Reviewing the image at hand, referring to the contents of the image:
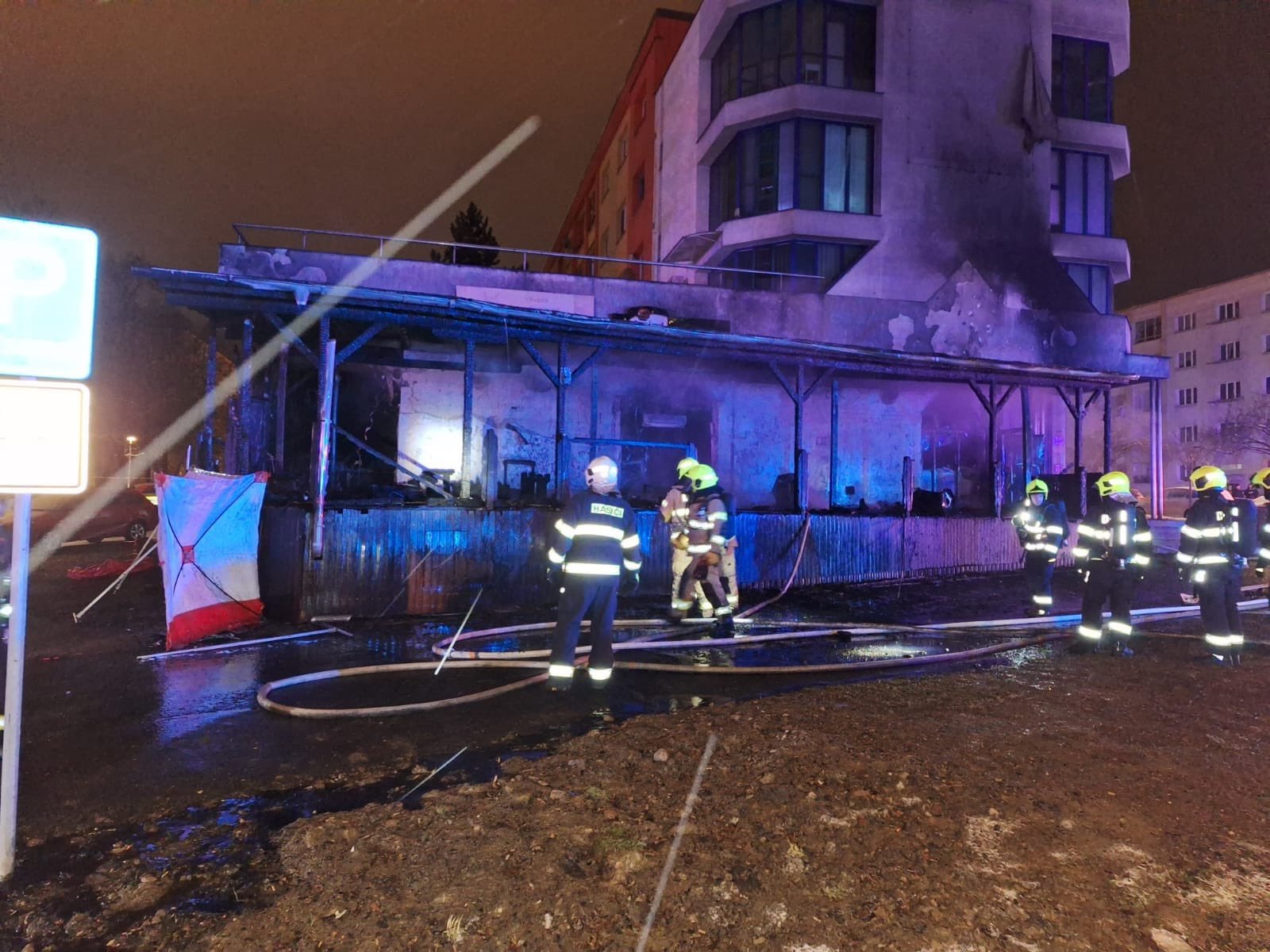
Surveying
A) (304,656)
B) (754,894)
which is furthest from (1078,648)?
(304,656)

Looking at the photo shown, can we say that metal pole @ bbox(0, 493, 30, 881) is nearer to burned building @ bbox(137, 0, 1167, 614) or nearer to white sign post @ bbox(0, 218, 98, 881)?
white sign post @ bbox(0, 218, 98, 881)

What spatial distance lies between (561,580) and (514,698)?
0.98 metres

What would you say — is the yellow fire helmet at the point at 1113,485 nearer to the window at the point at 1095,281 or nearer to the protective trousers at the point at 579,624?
the protective trousers at the point at 579,624

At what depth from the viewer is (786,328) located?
1741 centimetres

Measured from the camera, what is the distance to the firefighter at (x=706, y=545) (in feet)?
26.8

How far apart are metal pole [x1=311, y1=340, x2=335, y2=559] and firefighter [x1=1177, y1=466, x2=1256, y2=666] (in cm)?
932

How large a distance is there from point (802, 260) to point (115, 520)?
1901 cm

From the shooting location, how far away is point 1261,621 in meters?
8.34

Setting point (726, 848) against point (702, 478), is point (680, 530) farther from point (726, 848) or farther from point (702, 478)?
point (726, 848)

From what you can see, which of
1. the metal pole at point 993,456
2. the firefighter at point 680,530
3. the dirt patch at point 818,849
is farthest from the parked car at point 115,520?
the metal pole at point 993,456

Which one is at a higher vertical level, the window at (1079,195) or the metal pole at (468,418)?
the window at (1079,195)

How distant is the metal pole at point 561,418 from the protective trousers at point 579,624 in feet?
15.8

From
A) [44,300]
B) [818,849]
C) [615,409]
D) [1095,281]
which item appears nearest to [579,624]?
[818,849]

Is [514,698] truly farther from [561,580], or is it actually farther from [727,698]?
[727,698]
